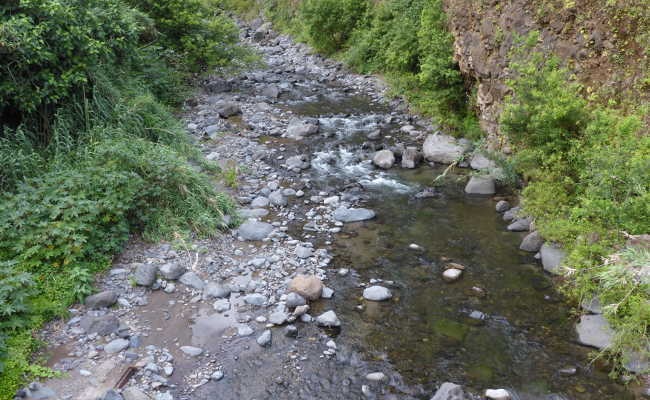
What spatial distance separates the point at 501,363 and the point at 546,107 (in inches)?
153

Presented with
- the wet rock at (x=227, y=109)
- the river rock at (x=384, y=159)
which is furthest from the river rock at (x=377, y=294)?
the wet rock at (x=227, y=109)

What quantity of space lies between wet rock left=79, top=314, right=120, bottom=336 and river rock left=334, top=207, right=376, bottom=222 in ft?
12.9

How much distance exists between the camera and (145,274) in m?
6.11

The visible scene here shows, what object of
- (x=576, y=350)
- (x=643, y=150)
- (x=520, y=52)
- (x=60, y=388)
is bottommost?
(x=576, y=350)

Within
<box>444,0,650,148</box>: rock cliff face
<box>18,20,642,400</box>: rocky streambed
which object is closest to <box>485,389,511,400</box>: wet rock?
<box>18,20,642,400</box>: rocky streambed

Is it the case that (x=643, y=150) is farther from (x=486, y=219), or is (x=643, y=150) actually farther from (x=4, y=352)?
(x=4, y=352)

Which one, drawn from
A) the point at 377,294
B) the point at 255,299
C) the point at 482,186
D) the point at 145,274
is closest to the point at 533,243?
the point at 482,186

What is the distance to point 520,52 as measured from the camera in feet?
28.2

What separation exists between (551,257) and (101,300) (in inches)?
235

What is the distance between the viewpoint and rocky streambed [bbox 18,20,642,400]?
4816 millimetres

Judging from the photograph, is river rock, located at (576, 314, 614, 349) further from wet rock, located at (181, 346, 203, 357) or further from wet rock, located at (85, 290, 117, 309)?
wet rock, located at (85, 290, 117, 309)

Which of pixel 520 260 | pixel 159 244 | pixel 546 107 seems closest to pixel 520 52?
pixel 546 107

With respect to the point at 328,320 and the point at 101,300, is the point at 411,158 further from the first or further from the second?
the point at 101,300

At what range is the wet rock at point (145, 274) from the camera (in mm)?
6055
